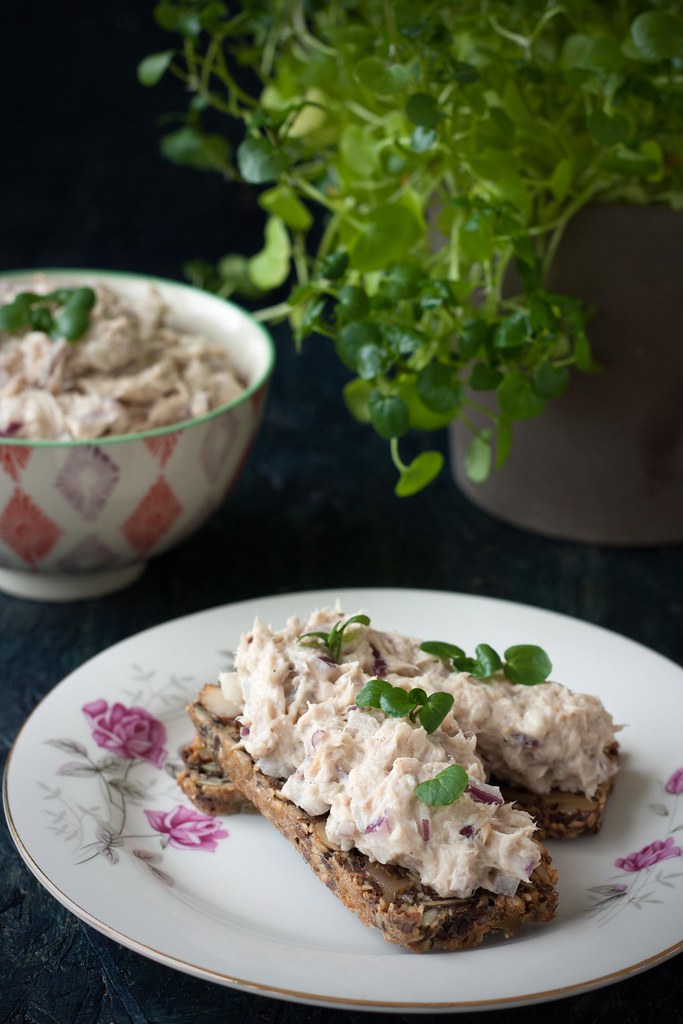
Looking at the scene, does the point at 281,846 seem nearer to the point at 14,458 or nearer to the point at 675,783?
the point at 675,783

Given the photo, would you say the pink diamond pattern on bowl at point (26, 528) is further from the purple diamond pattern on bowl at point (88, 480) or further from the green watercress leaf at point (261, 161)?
the green watercress leaf at point (261, 161)

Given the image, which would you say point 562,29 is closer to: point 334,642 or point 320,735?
point 334,642

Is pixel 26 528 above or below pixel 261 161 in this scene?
below

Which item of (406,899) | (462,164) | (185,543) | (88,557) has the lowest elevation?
(185,543)

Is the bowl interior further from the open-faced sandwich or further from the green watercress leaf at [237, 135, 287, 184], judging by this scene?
the open-faced sandwich

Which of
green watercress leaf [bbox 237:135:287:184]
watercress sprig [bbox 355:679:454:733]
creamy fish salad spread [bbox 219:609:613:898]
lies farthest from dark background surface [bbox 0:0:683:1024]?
green watercress leaf [bbox 237:135:287:184]

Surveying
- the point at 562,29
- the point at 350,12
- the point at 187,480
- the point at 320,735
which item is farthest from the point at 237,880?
the point at 350,12

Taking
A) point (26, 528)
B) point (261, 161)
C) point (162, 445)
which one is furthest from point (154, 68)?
point (26, 528)

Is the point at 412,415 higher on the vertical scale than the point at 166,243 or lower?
higher
